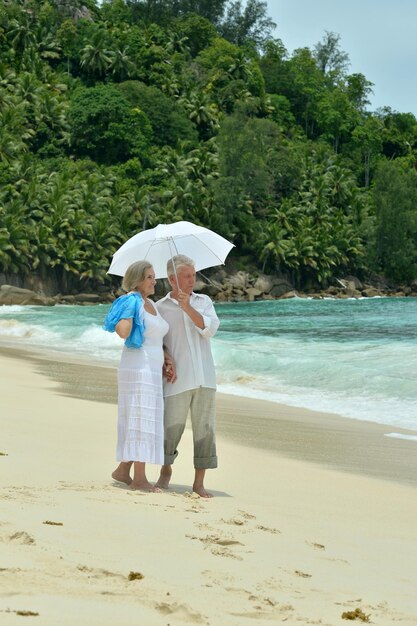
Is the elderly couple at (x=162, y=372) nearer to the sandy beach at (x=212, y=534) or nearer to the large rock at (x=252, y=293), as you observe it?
the sandy beach at (x=212, y=534)

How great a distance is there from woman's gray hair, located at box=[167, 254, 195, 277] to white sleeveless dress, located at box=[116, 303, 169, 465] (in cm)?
34

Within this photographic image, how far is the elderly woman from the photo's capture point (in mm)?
6363

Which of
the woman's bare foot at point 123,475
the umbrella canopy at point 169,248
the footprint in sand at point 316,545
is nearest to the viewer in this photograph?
the footprint in sand at point 316,545

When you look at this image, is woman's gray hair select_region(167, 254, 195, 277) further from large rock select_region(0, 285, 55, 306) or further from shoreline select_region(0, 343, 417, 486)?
large rock select_region(0, 285, 55, 306)

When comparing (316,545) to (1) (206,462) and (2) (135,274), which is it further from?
(2) (135,274)

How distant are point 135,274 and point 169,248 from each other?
0.57 meters

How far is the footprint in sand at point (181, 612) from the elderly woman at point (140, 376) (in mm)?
2679

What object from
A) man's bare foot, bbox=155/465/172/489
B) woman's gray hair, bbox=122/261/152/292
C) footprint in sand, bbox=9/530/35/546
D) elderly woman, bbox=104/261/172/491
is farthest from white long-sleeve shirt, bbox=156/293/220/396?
footprint in sand, bbox=9/530/35/546

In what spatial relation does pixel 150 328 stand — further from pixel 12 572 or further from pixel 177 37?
pixel 177 37

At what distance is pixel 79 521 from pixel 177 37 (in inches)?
4087

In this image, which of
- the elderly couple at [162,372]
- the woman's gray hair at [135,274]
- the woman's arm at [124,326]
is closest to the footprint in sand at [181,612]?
the elderly couple at [162,372]

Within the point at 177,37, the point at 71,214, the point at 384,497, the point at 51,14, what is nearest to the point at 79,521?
the point at 384,497

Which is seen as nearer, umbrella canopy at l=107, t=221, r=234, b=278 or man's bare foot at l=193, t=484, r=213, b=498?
man's bare foot at l=193, t=484, r=213, b=498

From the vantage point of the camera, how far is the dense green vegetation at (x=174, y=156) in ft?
219
